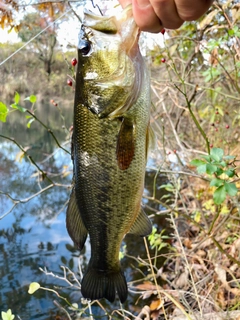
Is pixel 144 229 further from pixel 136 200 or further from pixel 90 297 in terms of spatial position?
pixel 90 297

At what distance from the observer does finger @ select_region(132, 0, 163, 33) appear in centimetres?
107

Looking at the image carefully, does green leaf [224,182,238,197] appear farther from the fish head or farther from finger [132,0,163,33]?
finger [132,0,163,33]

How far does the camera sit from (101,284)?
4.96 ft

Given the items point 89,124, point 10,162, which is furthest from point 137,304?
point 10,162

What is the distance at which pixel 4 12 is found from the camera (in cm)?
307

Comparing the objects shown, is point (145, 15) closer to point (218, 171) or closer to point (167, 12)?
point (167, 12)

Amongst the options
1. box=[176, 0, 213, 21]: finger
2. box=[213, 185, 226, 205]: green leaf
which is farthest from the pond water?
box=[176, 0, 213, 21]: finger

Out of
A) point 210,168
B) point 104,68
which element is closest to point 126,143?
point 104,68

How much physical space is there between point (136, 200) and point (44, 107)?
16662 millimetres

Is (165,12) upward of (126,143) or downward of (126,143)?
upward

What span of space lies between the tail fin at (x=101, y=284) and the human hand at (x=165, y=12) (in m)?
1.01

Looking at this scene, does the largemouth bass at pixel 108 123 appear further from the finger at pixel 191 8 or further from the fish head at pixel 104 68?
the finger at pixel 191 8

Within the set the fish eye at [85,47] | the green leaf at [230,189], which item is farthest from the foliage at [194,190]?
the fish eye at [85,47]

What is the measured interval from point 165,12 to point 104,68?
1.18ft
